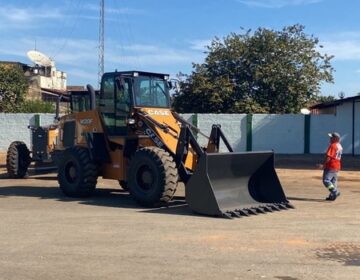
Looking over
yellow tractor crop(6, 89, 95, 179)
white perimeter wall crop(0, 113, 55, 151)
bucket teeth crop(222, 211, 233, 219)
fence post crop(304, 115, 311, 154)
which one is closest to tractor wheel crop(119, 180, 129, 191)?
bucket teeth crop(222, 211, 233, 219)

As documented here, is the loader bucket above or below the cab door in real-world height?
below

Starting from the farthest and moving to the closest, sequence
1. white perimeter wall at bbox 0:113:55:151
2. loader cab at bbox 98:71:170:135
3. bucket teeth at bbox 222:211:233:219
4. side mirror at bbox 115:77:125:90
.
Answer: white perimeter wall at bbox 0:113:55:151 < loader cab at bbox 98:71:170:135 < side mirror at bbox 115:77:125:90 < bucket teeth at bbox 222:211:233:219

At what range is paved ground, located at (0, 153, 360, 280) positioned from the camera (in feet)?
25.7

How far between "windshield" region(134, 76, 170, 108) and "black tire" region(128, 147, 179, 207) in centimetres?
171

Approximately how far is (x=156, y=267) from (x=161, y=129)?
637cm

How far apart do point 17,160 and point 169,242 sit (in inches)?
473

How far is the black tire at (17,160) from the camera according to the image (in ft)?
66.9

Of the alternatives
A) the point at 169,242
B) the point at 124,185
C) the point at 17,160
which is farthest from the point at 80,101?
the point at 169,242

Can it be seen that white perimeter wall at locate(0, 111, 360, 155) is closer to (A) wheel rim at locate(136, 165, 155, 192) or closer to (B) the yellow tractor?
(B) the yellow tractor

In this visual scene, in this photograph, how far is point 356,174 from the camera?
23.5 meters

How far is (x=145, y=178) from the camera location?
1357 centimetres

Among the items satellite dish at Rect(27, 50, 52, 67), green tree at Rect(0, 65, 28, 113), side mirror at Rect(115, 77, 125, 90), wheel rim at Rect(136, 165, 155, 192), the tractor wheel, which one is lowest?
the tractor wheel

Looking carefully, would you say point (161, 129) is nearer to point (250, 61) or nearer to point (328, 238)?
point (328, 238)

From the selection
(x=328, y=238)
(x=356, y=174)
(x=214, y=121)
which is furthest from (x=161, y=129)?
(x=214, y=121)
